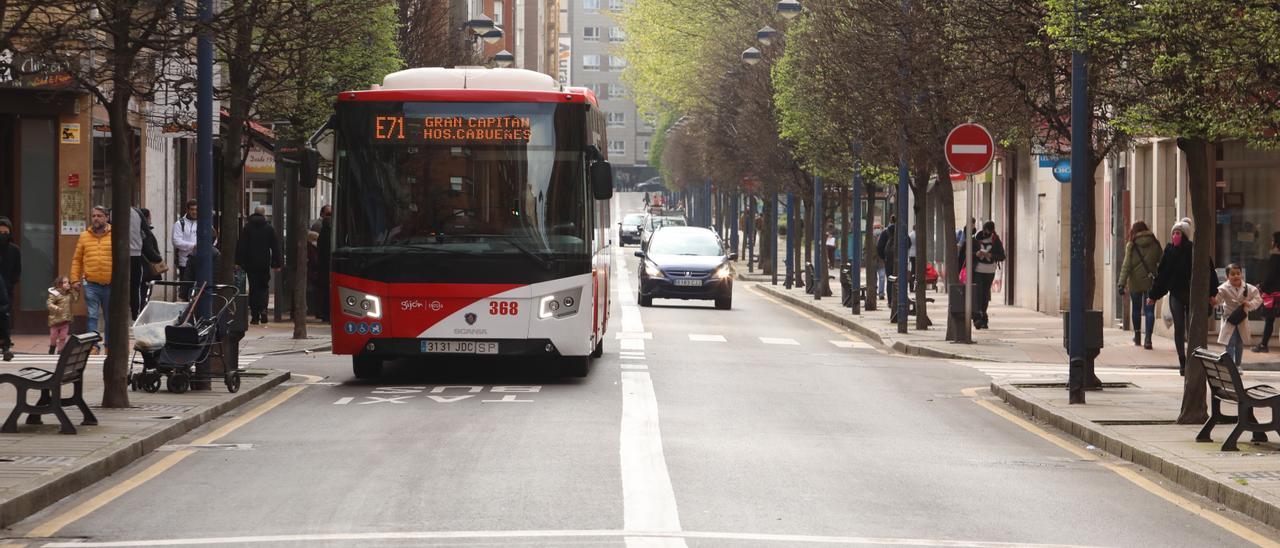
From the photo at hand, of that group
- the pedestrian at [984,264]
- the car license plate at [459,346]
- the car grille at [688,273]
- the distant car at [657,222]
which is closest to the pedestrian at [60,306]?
the car license plate at [459,346]

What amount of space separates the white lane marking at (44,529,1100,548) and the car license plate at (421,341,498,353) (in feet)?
30.0

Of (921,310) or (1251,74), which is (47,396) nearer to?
(1251,74)

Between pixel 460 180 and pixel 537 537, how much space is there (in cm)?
955

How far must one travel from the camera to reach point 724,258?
39.5 metres

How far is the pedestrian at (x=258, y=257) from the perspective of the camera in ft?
98.3

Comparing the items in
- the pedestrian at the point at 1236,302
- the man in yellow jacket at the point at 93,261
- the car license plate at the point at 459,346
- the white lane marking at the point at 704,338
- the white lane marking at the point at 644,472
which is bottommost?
the white lane marking at the point at 644,472

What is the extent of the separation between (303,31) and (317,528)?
10.7 m

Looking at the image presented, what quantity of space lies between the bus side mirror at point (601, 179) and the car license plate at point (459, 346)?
67.8 inches

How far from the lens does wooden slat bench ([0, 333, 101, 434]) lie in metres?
13.1

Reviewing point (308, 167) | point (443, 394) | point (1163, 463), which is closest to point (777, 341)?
point (443, 394)

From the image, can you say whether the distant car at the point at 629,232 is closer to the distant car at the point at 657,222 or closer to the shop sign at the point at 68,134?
the distant car at the point at 657,222

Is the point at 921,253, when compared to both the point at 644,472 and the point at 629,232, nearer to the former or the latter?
the point at 644,472

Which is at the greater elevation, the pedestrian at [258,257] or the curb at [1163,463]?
the pedestrian at [258,257]

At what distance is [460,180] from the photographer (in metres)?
18.3
